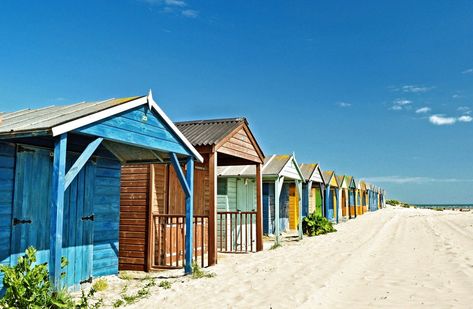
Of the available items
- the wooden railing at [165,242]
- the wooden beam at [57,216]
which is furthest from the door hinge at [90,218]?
the wooden beam at [57,216]

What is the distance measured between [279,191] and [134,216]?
7063 millimetres

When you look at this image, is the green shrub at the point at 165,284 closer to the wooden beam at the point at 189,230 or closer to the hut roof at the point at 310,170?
the wooden beam at the point at 189,230

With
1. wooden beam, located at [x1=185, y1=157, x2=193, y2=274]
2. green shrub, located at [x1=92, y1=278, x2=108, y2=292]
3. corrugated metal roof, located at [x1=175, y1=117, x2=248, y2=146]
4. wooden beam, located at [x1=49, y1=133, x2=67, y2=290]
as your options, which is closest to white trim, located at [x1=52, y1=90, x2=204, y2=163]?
wooden beam, located at [x1=49, y1=133, x2=67, y2=290]

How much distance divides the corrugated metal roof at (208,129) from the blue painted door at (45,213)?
329 centimetres

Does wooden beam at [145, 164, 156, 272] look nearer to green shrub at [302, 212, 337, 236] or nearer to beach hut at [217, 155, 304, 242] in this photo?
beach hut at [217, 155, 304, 242]

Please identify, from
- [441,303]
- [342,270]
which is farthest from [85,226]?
[441,303]

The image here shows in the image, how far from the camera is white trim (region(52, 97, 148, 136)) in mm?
5729

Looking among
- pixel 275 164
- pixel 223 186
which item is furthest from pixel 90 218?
pixel 275 164

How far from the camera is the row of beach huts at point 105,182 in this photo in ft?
20.5

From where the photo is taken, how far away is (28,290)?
5.23m

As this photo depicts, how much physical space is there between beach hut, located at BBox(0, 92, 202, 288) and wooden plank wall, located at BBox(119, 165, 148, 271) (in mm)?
997

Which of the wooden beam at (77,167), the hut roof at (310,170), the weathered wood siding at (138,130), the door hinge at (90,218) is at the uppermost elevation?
the hut roof at (310,170)

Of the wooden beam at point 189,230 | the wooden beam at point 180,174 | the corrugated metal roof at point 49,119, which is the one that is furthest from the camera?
A: the wooden beam at point 189,230

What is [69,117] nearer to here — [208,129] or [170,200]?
[170,200]
